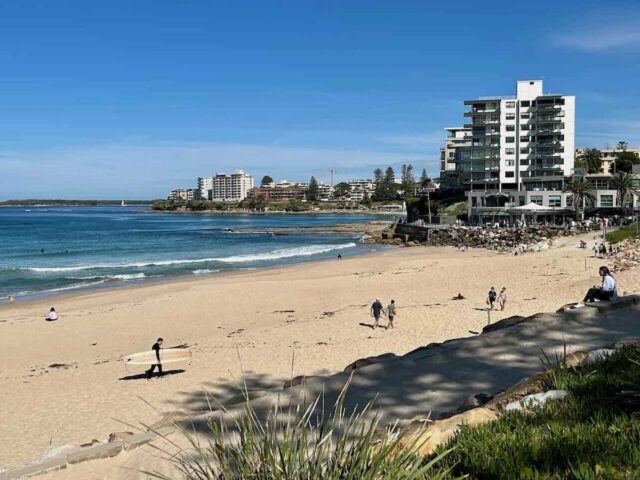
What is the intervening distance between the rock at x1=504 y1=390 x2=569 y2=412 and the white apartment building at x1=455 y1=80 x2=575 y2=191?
74139mm

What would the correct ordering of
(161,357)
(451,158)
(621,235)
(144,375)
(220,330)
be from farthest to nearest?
(451,158), (621,235), (220,330), (161,357), (144,375)

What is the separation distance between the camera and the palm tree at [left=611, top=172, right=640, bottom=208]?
6278cm

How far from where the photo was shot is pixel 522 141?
3039 inches

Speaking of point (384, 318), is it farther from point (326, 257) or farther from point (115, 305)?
point (326, 257)

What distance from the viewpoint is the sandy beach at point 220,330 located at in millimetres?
12680

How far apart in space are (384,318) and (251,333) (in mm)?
5040

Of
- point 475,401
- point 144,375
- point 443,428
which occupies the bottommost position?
point 144,375

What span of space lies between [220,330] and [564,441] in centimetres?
1807

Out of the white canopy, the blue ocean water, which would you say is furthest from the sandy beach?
the white canopy

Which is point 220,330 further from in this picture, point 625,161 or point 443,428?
point 625,161

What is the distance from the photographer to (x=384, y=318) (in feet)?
70.7

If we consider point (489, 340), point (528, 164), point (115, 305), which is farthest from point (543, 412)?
point (528, 164)

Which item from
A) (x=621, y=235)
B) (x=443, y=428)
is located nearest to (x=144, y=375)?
(x=443, y=428)

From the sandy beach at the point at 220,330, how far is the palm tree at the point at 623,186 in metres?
28.2
